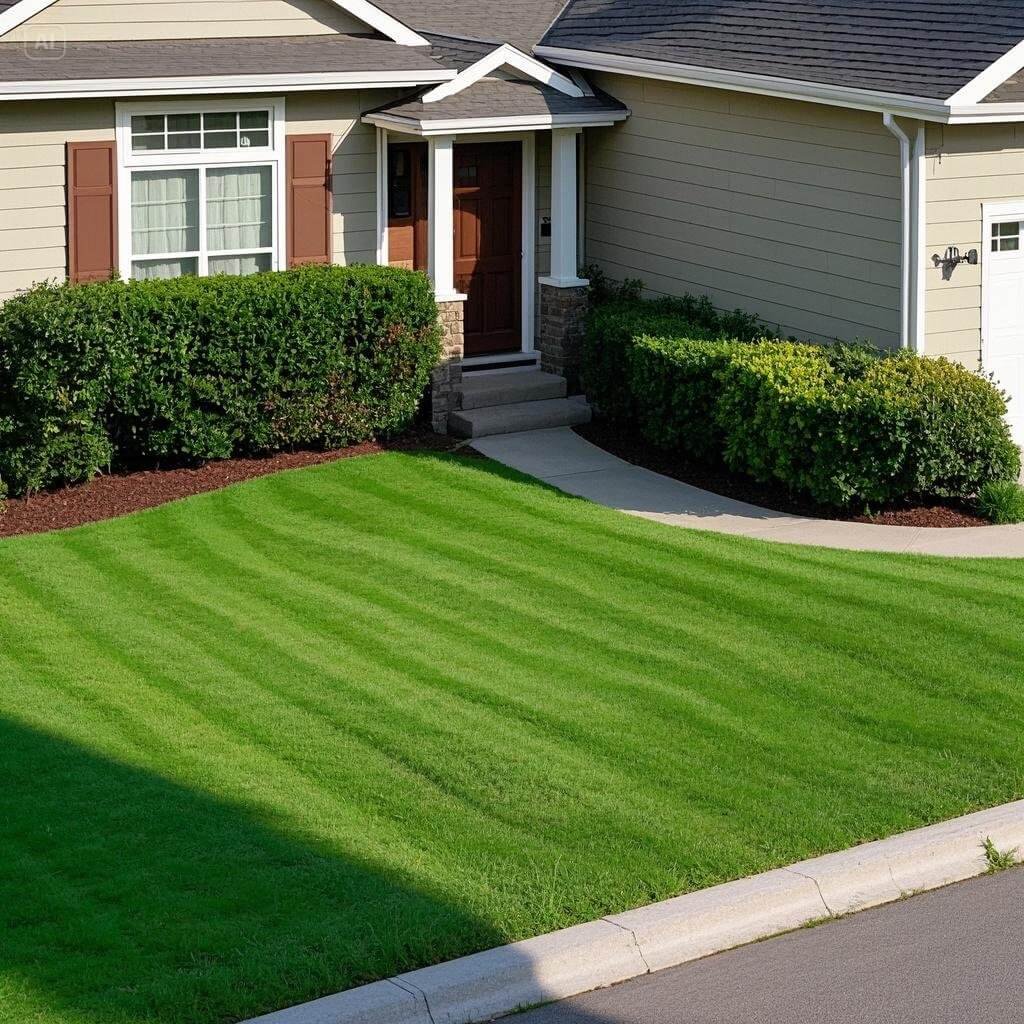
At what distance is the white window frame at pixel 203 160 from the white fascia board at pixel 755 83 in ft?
11.6

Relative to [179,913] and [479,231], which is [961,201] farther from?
[179,913]

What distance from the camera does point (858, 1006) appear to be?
641cm

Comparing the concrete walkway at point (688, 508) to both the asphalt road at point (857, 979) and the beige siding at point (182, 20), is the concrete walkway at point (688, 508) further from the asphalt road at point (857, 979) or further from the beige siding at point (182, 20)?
the asphalt road at point (857, 979)

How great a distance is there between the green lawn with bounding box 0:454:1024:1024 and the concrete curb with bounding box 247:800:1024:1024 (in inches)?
5.3

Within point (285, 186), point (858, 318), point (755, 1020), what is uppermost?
point (285, 186)

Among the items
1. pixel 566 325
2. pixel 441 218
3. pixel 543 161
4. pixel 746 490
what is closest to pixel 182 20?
pixel 441 218

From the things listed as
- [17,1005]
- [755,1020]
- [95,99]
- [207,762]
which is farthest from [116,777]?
[95,99]

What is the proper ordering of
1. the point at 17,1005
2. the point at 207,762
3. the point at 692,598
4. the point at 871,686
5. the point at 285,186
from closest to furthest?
1. the point at 17,1005
2. the point at 207,762
3. the point at 871,686
4. the point at 692,598
5. the point at 285,186

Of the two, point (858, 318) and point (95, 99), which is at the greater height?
point (95, 99)

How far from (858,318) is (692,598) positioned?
15.4ft

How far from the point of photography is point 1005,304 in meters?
14.7

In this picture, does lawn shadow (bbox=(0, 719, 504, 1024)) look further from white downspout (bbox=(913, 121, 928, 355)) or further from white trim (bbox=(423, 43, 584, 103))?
white trim (bbox=(423, 43, 584, 103))

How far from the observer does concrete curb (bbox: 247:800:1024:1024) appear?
20.6 ft

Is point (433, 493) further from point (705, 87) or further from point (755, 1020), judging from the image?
point (755, 1020)
